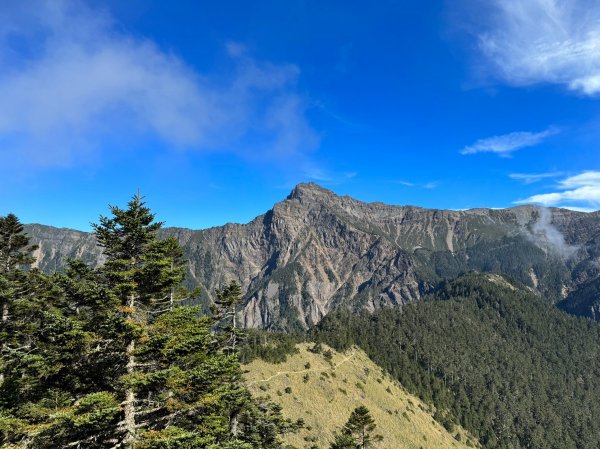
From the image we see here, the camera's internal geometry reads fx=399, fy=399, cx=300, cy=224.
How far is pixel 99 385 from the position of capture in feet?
62.4

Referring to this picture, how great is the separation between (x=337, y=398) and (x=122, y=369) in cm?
8999

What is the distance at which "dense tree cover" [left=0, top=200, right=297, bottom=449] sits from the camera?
54.9ft

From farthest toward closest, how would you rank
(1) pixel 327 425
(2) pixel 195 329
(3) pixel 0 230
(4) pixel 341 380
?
1. (4) pixel 341 380
2. (1) pixel 327 425
3. (3) pixel 0 230
4. (2) pixel 195 329

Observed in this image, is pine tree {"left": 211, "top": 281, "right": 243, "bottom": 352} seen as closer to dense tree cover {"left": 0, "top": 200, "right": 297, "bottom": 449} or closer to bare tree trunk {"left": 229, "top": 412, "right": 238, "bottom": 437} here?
bare tree trunk {"left": 229, "top": 412, "right": 238, "bottom": 437}

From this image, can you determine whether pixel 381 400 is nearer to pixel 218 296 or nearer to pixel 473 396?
pixel 218 296

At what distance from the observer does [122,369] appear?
18.8 m

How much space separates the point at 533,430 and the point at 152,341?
236303mm

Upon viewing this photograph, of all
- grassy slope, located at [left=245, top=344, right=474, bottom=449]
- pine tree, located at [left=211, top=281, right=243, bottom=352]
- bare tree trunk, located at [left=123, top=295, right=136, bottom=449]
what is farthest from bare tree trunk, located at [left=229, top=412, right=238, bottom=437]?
grassy slope, located at [left=245, top=344, right=474, bottom=449]

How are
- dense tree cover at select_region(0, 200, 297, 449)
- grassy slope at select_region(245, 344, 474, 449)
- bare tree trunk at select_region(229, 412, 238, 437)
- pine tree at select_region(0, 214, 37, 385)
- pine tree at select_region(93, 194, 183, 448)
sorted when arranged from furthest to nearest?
grassy slope at select_region(245, 344, 474, 449)
bare tree trunk at select_region(229, 412, 238, 437)
pine tree at select_region(0, 214, 37, 385)
pine tree at select_region(93, 194, 183, 448)
dense tree cover at select_region(0, 200, 297, 449)

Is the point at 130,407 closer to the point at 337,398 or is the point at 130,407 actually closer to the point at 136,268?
the point at 136,268

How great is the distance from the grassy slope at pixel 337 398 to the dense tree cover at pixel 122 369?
2431 inches

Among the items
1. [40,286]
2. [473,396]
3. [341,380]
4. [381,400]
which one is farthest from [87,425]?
[473,396]

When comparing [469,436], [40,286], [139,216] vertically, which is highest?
[139,216]

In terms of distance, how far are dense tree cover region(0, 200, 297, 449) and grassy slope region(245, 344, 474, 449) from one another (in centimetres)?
6176
